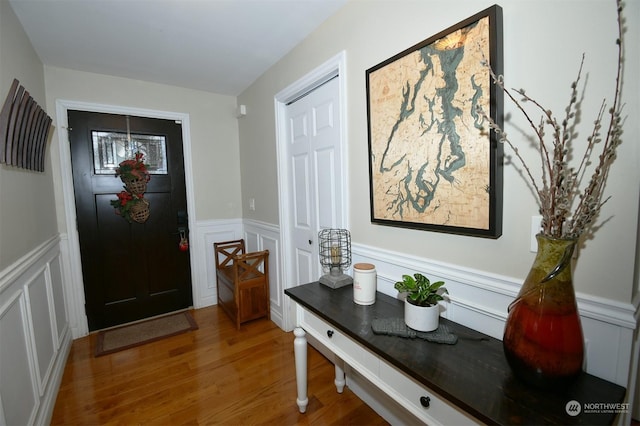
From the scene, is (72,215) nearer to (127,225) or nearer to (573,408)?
(127,225)

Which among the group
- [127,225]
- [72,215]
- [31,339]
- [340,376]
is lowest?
[340,376]

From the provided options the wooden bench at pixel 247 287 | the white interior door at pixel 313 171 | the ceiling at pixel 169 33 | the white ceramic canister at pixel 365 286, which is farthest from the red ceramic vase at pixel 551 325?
the wooden bench at pixel 247 287

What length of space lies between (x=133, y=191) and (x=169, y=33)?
1506 millimetres

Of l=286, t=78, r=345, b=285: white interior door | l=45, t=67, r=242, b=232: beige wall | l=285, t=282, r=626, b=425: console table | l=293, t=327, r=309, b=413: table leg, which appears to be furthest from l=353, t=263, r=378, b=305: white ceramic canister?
l=45, t=67, r=242, b=232: beige wall

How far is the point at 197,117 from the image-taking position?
3.07 meters

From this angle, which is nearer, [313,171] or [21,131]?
[21,131]

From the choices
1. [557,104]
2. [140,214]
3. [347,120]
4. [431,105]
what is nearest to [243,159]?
[140,214]

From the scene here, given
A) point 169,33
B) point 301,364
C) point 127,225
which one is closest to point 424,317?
point 301,364

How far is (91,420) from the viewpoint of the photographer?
5.45ft

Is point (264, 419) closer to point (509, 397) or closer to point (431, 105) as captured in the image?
point (509, 397)

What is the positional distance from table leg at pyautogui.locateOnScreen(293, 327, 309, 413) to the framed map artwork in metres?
0.79

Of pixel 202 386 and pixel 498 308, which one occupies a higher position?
pixel 498 308

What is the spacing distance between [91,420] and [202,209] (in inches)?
76.9

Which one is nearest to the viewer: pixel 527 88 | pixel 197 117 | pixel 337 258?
pixel 527 88
